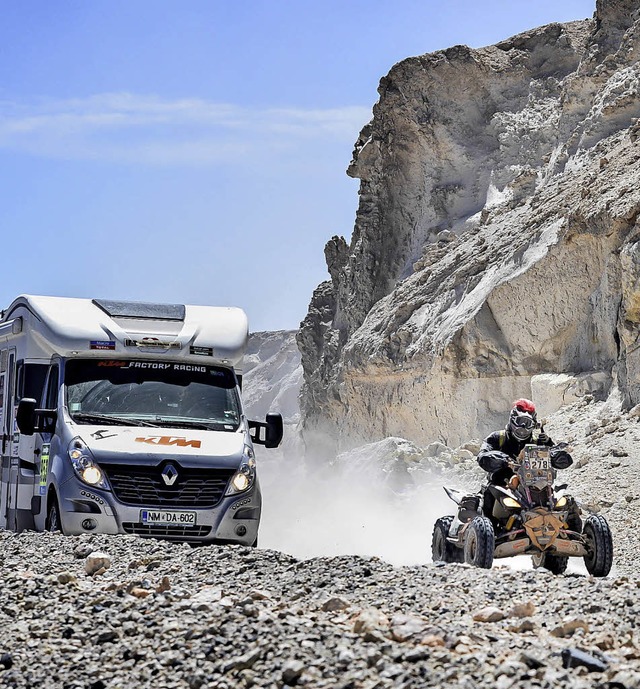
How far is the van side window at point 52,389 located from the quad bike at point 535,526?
5247mm

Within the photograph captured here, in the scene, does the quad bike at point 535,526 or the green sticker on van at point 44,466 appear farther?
the green sticker on van at point 44,466

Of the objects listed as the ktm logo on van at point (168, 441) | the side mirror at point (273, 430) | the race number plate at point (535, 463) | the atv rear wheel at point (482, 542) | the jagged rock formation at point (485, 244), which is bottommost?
the atv rear wheel at point (482, 542)

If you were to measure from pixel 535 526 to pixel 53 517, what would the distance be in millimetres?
5545

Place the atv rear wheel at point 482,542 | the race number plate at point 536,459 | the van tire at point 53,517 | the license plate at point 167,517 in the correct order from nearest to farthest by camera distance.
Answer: the atv rear wheel at point 482,542 → the race number plate at point 536,459 → the license plate at point 167,517 → the van tire at point 53,517

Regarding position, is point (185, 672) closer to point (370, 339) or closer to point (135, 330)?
point (135, 330)

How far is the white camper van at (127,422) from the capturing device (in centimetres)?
1235

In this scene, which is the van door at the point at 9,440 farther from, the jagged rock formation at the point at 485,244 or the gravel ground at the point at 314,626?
the jagged rock formation at the point at 485,244


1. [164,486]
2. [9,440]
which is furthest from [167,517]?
[9,440]

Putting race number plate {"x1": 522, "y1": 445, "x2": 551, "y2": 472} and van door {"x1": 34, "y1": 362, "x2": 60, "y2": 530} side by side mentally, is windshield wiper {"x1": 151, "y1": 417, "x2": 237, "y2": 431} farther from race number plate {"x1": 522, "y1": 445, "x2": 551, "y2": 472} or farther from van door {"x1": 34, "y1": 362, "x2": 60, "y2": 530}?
race number plate {"x1": 522, "y1": 445, "x2": 551, "y2": 472}

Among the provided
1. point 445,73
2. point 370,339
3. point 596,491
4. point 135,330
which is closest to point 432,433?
point 370,339

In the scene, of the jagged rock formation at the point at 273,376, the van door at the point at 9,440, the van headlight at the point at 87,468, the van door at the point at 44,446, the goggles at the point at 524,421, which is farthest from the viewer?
the jagged rock formation at the point at 273,376

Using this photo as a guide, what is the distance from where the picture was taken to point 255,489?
505 inches

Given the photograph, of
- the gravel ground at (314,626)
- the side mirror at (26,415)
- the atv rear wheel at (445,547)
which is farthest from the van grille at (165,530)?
the atv rear wheel at (445,547)

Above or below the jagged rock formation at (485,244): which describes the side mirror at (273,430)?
below
